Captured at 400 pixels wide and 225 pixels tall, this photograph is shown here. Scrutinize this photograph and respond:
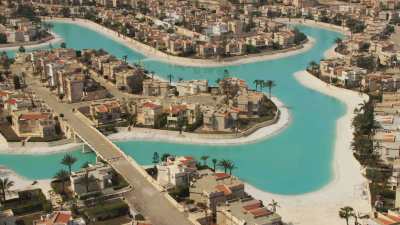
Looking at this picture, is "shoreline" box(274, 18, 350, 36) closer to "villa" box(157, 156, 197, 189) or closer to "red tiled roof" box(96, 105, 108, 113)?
"red tiled roof" box(96, 105, 108, 113)

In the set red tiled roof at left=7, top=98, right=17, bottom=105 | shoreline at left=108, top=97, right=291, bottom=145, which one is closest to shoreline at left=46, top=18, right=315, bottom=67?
shoreline at left=108, top=97, right=291, bottom=145

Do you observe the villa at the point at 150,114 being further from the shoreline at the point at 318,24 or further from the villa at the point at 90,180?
the shoreline at the point at 318,24

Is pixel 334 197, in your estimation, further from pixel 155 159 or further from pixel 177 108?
pixel 177 108

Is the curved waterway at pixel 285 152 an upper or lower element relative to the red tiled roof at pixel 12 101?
lower

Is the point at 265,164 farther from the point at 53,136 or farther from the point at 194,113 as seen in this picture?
the point at 53,136

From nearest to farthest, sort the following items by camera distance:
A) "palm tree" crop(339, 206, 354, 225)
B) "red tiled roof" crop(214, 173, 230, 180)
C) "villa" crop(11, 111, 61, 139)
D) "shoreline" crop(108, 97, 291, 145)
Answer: "palm tree" crop(339, 206, 354, 225), "red tiled roof" crop(214, 173, 230, 180), "shoreline" crop(108, 97, 291, 145), "villa" crop(11, 111, 61, 139)

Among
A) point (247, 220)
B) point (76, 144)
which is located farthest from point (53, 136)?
point (247, 220)

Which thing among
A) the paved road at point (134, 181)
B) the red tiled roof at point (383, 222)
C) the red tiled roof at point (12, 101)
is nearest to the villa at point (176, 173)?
the paved road at point (134, 181)
